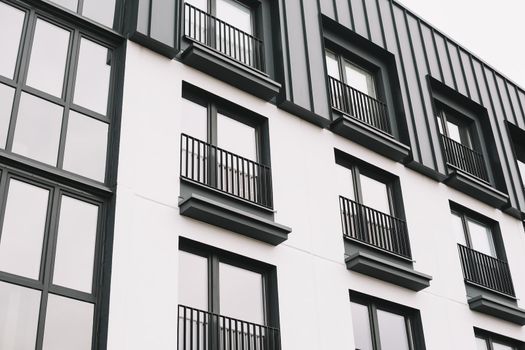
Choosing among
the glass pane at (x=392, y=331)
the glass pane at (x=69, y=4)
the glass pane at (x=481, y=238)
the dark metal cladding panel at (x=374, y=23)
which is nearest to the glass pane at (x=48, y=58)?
the glass pane at (x=69, y=4)

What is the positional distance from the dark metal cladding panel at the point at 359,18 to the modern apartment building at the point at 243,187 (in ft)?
0.19

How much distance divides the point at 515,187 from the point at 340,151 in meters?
7.21

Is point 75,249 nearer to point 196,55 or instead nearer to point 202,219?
point 202,219

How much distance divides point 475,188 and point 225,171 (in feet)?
27.9

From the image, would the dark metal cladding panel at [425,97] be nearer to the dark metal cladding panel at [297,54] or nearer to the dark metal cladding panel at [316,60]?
the dark metal cladding panel at [316,60]

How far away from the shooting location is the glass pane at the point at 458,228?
64.7 feet

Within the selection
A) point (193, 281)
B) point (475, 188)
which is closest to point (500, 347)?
point (475, 188)

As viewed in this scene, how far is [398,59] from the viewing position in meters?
20.9

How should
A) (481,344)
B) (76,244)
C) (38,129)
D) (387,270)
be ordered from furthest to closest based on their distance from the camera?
(481,344) → (387,270) → (38,129) → (76,244)

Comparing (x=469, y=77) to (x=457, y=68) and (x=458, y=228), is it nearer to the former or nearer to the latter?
(x=457, y=68)

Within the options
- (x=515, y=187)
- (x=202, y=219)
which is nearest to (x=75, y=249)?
(x=202, y=219)

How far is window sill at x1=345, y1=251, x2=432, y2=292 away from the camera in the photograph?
616 inches

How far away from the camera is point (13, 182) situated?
1197cm

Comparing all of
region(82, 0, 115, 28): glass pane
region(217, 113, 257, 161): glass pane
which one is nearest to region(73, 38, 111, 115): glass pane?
region(82, 0, 115, 28): glass pane
